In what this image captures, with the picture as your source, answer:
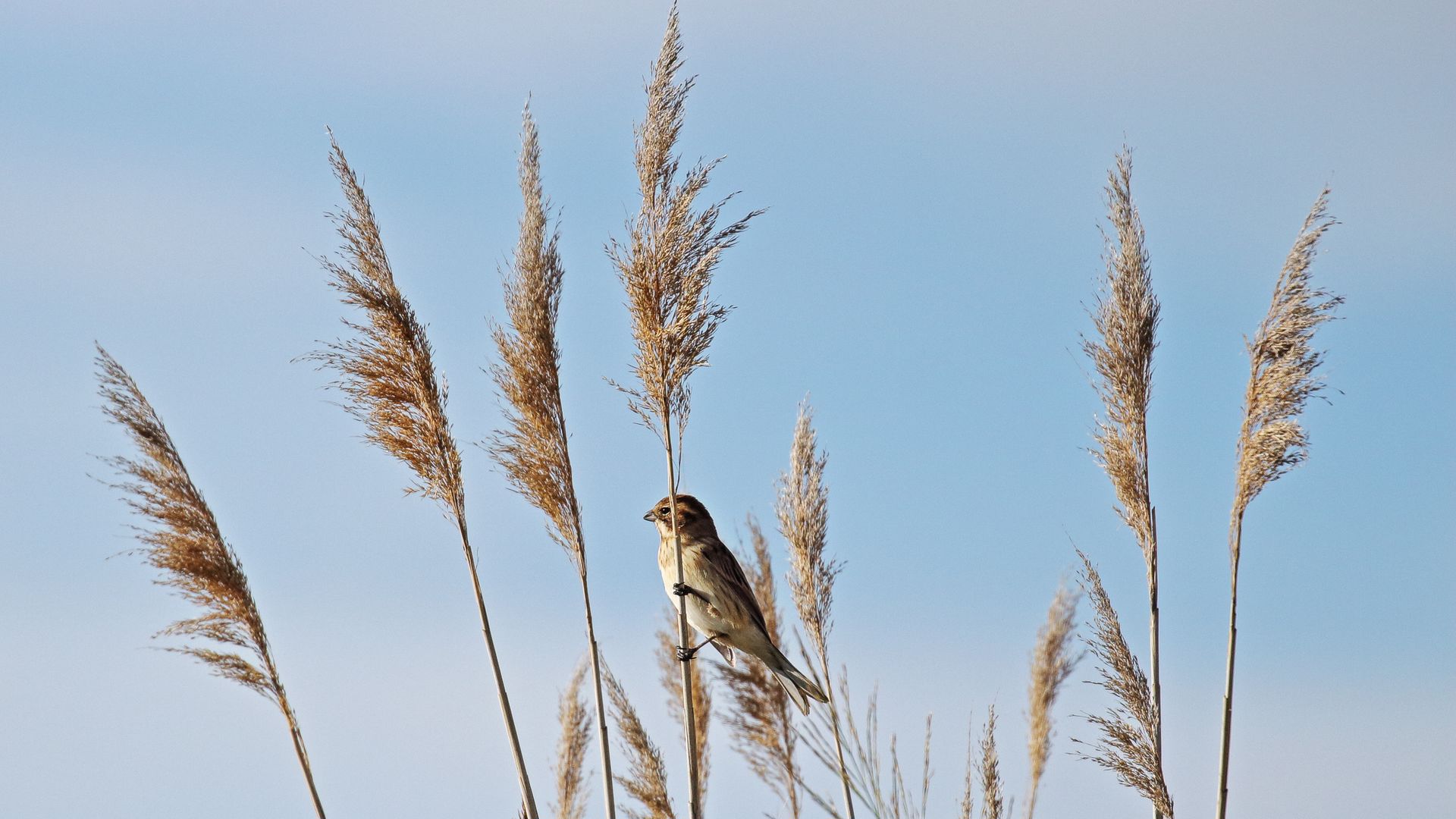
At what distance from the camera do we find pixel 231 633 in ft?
9.47

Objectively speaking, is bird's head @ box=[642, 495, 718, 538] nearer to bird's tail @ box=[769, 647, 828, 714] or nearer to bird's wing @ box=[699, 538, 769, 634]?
bird's wing @ box=[699, 538, 769, 634]

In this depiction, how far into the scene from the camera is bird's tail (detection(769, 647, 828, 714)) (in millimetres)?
3971

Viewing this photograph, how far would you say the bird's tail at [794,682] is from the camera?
397 cm

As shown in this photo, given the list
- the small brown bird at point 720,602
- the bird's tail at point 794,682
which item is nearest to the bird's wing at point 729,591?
the small brown bird at point 720,602

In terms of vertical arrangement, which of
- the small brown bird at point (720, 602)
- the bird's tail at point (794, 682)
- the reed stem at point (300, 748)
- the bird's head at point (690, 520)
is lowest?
the reed stem at point (300, 748)

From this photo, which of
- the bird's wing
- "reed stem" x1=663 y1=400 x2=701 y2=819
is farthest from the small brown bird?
"reed stem" x1=663 y1=400 x2=701 y2=819

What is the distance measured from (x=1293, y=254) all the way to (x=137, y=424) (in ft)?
10.7

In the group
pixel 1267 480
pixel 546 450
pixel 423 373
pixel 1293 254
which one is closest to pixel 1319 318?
pixel 1293 254

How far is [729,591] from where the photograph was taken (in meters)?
4.30

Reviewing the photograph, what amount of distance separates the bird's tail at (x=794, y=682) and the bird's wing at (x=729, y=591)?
12 cm

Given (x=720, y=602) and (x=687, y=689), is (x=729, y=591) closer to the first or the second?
(x=720, y=602)

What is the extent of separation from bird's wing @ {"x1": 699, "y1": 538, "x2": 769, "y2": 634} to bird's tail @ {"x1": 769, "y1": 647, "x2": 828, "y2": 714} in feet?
0.41

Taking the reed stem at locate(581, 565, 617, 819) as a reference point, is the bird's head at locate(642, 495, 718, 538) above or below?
above

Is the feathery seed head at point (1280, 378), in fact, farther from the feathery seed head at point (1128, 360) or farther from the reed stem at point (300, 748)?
the reed stem at point (300, 748)
